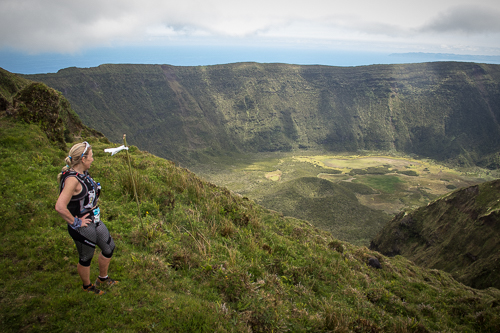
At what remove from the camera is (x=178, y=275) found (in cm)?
493

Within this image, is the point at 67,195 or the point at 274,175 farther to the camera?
the point at 274,175

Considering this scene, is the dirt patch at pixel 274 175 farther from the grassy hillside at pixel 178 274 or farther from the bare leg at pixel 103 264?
the bare leg at pixel 103 264

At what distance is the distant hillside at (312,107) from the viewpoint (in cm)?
7119

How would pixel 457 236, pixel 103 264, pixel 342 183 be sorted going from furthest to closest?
pixel 342 183, pixel 457 236, pixel 103 264

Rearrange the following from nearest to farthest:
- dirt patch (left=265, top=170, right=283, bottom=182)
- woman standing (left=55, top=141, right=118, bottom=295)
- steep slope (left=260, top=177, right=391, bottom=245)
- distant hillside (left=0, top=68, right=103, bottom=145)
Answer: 1. woman standing (left=55, top=141, right=118, bottom=295)
2. distant hillside (left=0, top=68, right=103, bottom=145)
3. steep slope (left=260, top=177, right=391, bottom=245)
4. dirt patch (left=265, top=170, right=283, bottom=182)

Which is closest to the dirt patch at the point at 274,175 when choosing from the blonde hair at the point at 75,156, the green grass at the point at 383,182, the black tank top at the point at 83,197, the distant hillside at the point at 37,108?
the green grass at the point at 383,182

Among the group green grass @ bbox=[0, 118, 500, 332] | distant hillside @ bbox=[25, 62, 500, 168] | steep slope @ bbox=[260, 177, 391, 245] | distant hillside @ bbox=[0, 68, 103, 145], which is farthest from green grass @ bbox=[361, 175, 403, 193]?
distant hillside @ bbox=[0, 68, 103, 145]

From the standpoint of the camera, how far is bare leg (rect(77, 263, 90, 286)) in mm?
3713

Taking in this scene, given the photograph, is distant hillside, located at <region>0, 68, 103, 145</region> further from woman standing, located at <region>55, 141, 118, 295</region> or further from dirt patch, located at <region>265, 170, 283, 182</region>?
dirt patch, located at <region>265, 170, 283, 182</region>

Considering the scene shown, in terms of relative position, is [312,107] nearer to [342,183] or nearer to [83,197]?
[342,183]

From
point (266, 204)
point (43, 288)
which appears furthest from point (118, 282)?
point (266, 204)

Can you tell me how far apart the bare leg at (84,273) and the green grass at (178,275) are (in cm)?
20

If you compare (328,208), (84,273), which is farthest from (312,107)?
(84,273)

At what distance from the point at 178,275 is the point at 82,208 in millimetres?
2221
